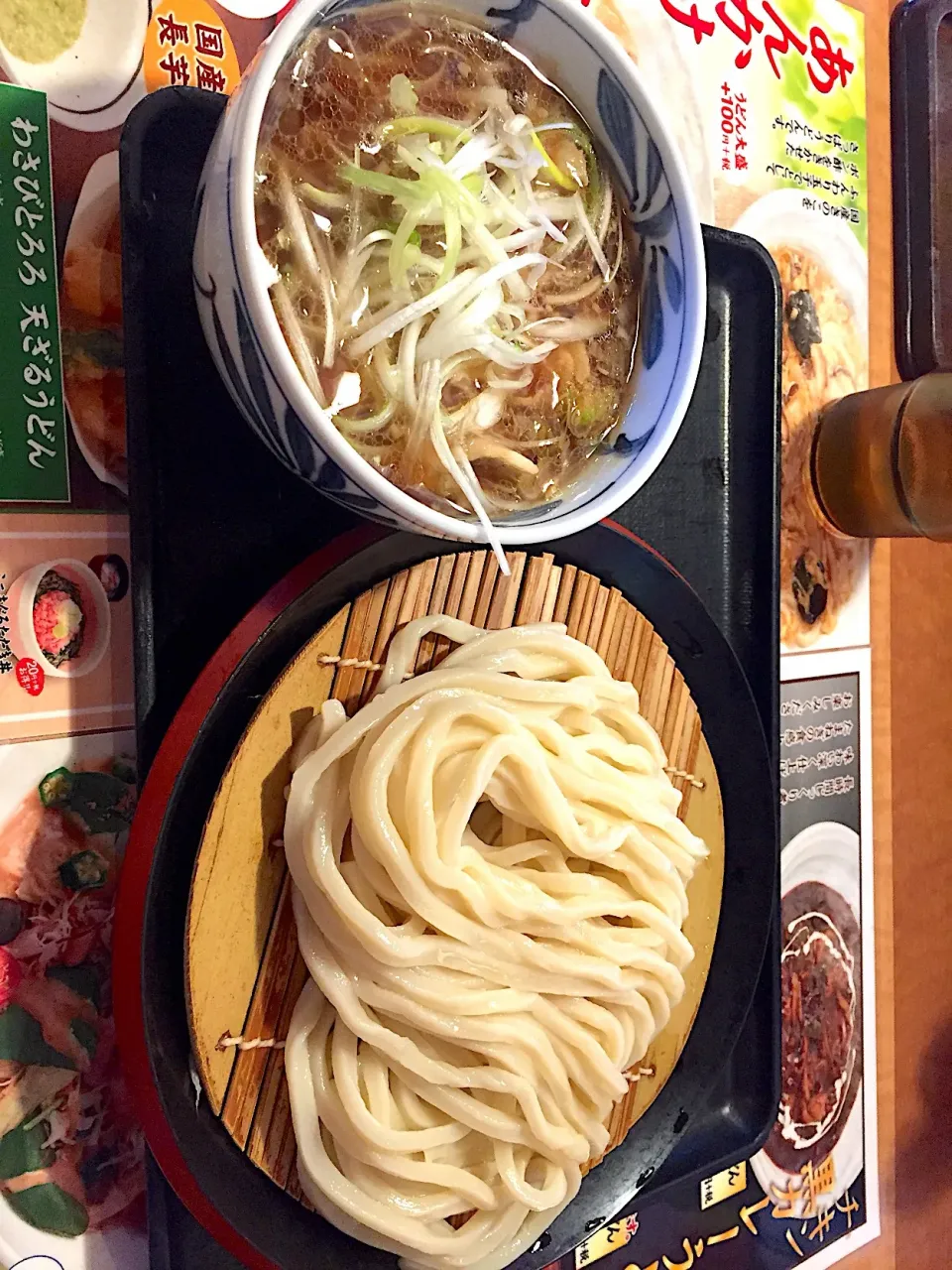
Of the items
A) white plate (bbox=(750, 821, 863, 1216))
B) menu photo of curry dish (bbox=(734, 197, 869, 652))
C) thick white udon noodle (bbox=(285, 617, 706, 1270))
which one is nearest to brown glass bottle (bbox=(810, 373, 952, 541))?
menu photo of curry dish (bbox=(734, 197, 869, 652))

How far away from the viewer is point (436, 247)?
0.77m

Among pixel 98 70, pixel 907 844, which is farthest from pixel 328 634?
pixel 907 844

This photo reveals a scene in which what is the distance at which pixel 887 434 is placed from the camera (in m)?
1.45

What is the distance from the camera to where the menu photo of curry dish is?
4.92 feet

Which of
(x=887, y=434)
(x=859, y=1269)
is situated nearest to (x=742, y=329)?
(x=887, y=434)

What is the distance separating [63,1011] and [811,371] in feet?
4.42

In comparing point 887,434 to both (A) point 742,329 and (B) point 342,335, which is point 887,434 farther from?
(B) point 342,335

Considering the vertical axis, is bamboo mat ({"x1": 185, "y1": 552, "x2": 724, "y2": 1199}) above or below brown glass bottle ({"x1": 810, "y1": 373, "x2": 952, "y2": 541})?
below

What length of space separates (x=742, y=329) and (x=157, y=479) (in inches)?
32.0

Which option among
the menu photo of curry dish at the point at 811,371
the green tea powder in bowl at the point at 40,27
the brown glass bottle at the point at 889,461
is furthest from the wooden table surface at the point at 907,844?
the green tea powder in bowl at the point at 40,27

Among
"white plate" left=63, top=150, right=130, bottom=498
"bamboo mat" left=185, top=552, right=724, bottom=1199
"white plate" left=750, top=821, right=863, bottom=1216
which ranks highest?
"white plate" left=63, top=150, right=130, bottom=498

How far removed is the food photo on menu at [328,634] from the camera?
76cm

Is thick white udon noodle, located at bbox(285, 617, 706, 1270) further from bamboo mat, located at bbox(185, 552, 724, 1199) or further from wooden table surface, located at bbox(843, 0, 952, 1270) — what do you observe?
wooden table surface, located at bbox(843, 0, 952, 1270)

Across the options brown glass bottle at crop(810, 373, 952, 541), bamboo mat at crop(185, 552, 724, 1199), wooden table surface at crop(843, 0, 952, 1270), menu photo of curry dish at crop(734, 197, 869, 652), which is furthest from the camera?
wooden table surface at crop(843, 0, 952, 1270)
